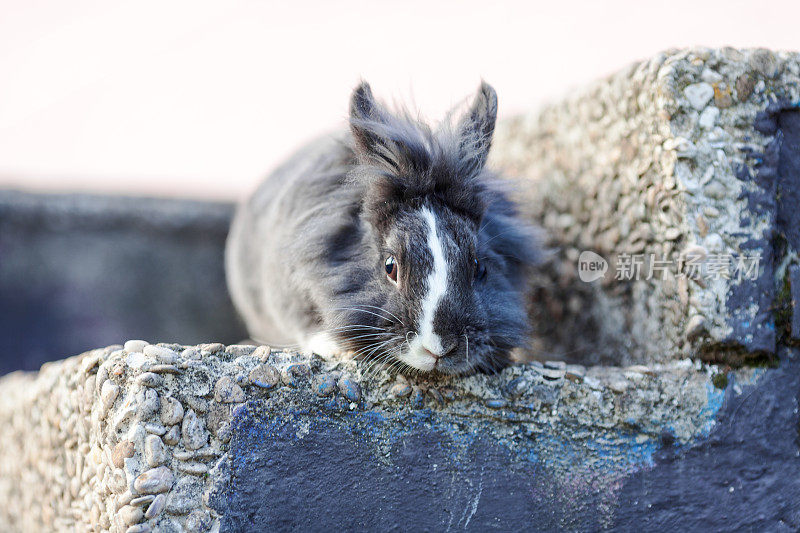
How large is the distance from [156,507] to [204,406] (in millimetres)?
411

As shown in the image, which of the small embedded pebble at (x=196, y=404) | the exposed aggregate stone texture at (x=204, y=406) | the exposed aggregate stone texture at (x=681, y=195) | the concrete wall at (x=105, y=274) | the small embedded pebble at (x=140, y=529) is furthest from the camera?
the concrete wall at (x=105, y=274)

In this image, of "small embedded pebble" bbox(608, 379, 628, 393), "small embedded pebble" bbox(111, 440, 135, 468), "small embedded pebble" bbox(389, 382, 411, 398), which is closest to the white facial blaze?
"small embedded pebble" bbox(389, 382, 411, 398)

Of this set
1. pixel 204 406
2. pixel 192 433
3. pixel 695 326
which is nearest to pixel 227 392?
pixel 204 406

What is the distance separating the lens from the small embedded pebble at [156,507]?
268 cm

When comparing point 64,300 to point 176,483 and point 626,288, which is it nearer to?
point 176,483

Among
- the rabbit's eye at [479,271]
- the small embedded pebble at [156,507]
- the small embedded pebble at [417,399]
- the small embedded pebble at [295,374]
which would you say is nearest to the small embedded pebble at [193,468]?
the small embedded pebble at [156,507]

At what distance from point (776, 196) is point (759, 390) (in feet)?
3.14

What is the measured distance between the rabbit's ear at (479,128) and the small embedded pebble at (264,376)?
1348 millimetres

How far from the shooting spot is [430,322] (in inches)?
115

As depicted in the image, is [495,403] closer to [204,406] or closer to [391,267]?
[391,267]

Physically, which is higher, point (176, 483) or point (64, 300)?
point (176, 483)

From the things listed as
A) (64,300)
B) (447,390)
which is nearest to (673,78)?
(447,390)

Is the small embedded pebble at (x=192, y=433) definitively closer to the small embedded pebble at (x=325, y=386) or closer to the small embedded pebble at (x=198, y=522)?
the small embedded pebble at (x=198, y=522)

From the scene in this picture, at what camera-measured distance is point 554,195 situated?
15.7ft
